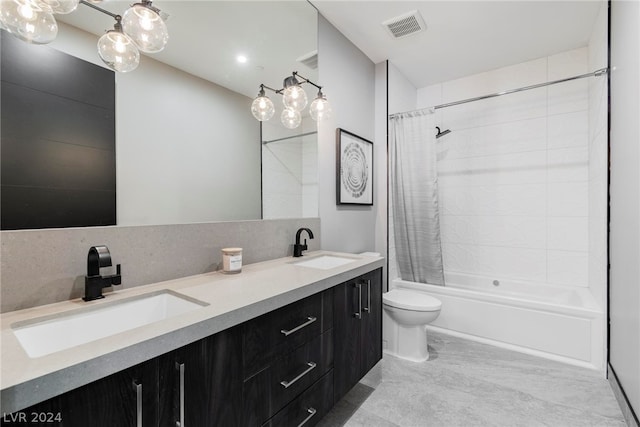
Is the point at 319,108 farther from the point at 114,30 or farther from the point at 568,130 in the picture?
the point at 568,130

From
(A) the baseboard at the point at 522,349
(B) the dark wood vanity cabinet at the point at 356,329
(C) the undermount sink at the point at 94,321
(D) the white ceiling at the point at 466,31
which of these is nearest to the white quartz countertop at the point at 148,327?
(C) the undermount sink at the point at 94,321

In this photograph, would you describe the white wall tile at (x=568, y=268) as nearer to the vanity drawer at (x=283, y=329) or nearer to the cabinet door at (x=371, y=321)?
the cabinet door at (x=371, y=321)

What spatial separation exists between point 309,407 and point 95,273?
1.04 meters

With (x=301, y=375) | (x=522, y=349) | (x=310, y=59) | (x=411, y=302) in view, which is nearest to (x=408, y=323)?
(x=411, y=302)

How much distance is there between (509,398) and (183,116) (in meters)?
2.51

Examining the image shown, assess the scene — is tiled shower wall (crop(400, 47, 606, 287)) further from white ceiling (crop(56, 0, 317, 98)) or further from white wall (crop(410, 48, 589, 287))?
white ceiling (crop(56, 0, 317, 98))

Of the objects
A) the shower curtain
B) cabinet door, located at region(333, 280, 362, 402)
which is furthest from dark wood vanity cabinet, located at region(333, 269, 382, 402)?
the shower curtain

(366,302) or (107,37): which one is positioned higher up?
(107,37)

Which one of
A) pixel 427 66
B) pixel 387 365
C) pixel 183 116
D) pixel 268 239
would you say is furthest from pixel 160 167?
pixel 427 66

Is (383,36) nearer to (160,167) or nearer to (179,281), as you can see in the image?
(160,167)

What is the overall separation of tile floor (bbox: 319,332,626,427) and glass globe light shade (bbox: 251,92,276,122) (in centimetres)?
183

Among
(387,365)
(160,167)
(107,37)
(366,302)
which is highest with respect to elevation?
(107,37)

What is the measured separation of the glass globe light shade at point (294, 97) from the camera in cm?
190

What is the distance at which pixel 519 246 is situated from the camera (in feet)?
9.86
